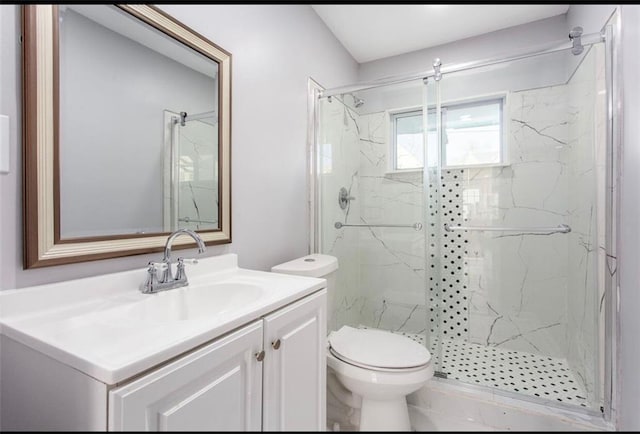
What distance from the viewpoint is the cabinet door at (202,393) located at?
1.74 ft

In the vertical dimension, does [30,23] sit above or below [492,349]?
above

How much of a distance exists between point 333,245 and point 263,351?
1.23m

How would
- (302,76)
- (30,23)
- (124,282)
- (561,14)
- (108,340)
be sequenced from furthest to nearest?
(561,14) < (302,76) < (124,282) < (30,23) < (108,340)

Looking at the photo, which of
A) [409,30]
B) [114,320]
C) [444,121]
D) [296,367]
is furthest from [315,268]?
[409,30]

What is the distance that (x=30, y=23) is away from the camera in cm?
74

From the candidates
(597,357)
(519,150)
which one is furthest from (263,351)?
(519,150)

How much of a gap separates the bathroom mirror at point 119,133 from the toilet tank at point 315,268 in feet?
1.13

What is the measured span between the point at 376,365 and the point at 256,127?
47.3 inches

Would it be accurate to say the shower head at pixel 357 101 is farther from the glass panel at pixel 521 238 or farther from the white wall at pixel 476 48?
the white wall at pixel 476 48

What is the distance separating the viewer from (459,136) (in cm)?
196

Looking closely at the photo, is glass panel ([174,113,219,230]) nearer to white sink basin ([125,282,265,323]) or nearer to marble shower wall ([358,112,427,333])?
white sink basin ([125,282,265,323])

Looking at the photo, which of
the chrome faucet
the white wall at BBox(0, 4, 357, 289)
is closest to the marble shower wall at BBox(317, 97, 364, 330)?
the white wall at BBox(0, 4, 357, 289)

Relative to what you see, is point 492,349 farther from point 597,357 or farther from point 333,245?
point 333,245

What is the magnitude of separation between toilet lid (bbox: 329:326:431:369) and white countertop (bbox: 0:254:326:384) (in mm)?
475
